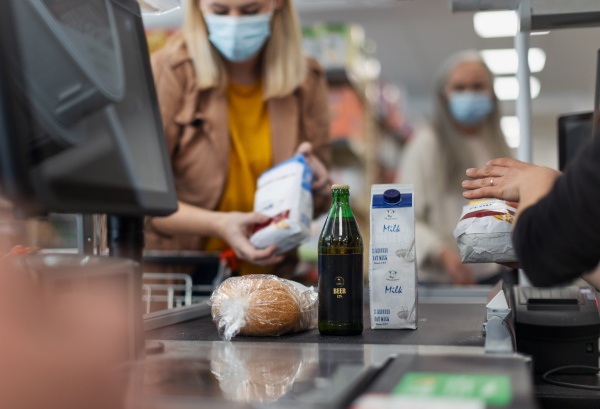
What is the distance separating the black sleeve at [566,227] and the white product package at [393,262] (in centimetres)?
33

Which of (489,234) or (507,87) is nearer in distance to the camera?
(489,234)

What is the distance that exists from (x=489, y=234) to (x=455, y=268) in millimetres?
1863

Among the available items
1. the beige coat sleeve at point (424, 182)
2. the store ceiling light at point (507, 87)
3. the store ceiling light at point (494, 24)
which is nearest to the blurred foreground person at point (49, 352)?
the beige coat sleeve at point (424, 182)

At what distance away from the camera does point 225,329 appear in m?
1.16

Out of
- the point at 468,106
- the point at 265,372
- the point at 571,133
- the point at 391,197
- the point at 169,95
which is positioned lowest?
the point at 265,372

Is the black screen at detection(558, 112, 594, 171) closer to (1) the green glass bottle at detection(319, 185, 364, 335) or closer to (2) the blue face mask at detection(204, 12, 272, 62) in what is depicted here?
(1) the green glass bottle at detection(319, 185, 364, 335)

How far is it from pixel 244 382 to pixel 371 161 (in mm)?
4090

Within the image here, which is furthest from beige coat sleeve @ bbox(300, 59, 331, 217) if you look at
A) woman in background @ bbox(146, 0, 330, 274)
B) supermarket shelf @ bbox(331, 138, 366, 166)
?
supermarket shelf @ bbox(331, 138, 366, 166)

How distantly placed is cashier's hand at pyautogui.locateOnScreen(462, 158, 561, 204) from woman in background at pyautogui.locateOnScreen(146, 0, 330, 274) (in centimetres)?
89

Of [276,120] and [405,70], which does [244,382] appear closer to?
[276,120]

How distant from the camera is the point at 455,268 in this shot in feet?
9.66

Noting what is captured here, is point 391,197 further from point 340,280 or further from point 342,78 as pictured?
point 342,78

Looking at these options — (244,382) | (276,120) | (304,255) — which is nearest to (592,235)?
(244,382)

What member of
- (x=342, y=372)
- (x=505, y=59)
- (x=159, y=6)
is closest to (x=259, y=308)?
(x=342, y=372)
